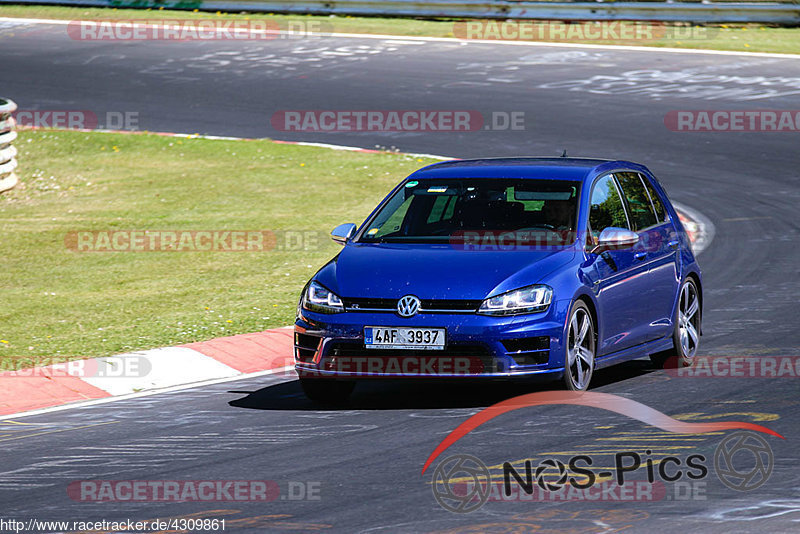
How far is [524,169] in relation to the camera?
33.1 ft

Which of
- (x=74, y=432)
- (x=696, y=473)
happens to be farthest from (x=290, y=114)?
(x=696, y=473)

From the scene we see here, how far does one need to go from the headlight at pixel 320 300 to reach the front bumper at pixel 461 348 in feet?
0.25

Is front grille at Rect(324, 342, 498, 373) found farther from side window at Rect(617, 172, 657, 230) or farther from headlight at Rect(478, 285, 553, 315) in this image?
side window at Rect(617, 172, 657, 230)

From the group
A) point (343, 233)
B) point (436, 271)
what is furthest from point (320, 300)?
point (343, 233)

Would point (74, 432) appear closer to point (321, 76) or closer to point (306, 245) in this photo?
point (306, 245)

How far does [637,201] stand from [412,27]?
21646 millimetres

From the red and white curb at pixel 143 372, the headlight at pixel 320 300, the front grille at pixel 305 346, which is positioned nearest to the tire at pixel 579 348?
the headlight at pixel 320 300

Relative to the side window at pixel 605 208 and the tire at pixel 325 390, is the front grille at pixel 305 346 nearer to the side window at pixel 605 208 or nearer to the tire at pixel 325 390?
the tire at pixel 325 390

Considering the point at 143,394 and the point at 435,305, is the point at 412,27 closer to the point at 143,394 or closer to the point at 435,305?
the point at 143,394

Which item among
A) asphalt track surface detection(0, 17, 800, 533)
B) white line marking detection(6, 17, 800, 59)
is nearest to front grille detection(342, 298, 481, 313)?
asphalt track surface detection(0, 17, 800, 533)

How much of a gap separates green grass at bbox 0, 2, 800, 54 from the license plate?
65.6ft

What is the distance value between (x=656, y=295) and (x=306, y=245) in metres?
6.54

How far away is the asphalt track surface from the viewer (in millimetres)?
6590

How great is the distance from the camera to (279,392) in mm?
9805
